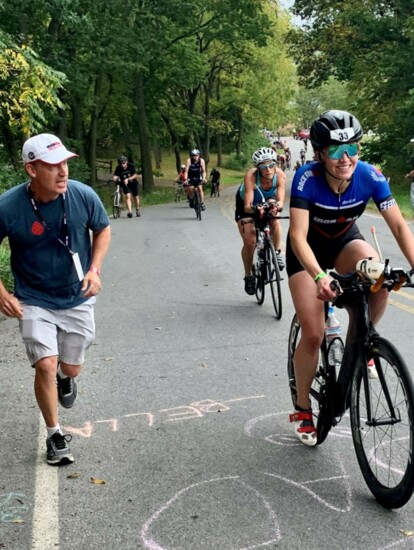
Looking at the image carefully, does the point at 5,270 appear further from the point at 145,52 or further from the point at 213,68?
the point at 213,68

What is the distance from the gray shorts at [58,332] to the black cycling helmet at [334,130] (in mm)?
1776

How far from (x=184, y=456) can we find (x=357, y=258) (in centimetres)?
164

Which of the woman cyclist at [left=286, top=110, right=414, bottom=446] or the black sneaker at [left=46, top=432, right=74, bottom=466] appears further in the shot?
the black sneaker at [left=46, top=432, right=74, bottom=466]

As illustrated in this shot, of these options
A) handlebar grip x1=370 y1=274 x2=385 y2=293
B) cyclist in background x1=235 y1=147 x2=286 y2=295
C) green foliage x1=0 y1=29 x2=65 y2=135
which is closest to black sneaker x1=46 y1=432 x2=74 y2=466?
handlebar grip x1=370 y1=274 x2=385 y2=293

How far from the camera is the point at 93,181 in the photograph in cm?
3262

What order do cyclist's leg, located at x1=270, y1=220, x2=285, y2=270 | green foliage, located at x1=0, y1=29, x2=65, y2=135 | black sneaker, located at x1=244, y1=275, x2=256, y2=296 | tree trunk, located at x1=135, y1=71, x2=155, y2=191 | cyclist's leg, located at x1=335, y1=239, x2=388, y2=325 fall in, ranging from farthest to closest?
tree trunk, located at x1=135, y1=71, x2=155, y2=191 → green foliage, located at x1=0, y1=29, x2=65, y2=135 → black sneaker, located at x1=244, y1=275, x2=256, y2=296 → cyclist's leg, located at x1=270, y1=220, x2=285, y2=270 → cyclist's leg, located at x1=335, y1=239, x2=388, y2=325

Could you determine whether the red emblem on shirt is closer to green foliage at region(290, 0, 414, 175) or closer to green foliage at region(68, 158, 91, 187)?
green foliage at region(290, 0, 414, 175)

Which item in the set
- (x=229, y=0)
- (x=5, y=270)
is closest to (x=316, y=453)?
(x=5, y=270)

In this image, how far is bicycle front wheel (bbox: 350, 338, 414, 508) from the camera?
3.13m

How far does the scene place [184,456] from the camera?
4.10 meters

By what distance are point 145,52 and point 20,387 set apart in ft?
86.5

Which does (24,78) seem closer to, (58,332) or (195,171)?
(58,332)

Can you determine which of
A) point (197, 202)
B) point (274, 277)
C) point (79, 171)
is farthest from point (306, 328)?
point (79, 171)

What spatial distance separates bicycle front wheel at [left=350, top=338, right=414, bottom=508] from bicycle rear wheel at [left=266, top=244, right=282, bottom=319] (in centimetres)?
385
